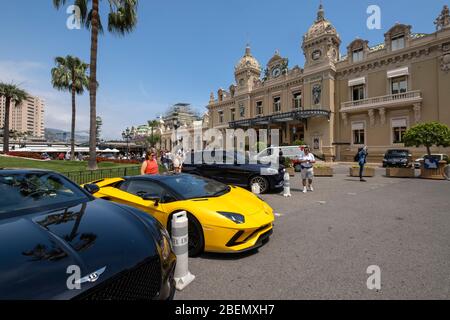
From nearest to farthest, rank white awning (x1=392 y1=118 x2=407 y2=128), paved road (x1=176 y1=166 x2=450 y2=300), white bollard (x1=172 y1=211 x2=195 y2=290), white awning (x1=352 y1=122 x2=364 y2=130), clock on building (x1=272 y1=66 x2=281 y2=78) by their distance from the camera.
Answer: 1. paved road (x1=176 y1=166 x2=450 y2=300)
2. white bollard (x1=172 y1=211 x2=195 y2=290)
3. white awning (x1=392 y1=118 x2=407 y2=128)
4. white awning (x1=352 y1=122 x2=364 y2=130)
5. clock on building (x1=272 y1=66 x2=281 y2=78)

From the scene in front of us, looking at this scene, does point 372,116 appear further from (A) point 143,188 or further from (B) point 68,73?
(B) point 68,73

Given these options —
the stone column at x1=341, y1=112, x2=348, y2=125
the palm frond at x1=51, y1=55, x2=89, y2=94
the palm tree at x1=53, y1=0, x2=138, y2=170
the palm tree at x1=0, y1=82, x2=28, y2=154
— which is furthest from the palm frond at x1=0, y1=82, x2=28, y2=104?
the stone column at x1=341, y1=112, x2=348, y2=125

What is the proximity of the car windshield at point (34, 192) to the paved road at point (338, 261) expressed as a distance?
1.96m

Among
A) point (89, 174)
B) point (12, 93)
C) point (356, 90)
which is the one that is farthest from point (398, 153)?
point (12, 93)

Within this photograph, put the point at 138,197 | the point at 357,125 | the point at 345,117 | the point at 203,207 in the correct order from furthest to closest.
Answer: the point at 345,117
the point at 357,125
the point at 138,197
the point at 203,207

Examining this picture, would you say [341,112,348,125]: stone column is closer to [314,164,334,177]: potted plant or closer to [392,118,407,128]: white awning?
[392,118,407,128]: white awning

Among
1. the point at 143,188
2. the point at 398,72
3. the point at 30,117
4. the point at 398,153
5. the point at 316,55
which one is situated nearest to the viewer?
the point at 143,188

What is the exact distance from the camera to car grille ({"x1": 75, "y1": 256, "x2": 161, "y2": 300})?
167cm

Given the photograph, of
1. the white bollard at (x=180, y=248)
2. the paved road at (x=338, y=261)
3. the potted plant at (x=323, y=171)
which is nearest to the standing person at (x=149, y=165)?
the paved road at (x=338, y=261)

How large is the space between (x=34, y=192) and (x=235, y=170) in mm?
6597

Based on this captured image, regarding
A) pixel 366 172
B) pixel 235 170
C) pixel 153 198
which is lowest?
pixel 153 198

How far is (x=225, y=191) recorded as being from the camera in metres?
4.68

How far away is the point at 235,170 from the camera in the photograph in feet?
29.5

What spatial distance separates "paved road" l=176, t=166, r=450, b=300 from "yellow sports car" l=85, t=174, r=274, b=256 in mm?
274
